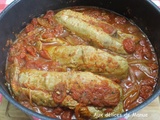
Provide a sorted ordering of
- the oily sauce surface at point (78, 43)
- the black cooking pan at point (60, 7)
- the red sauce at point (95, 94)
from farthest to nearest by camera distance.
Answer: the black cooking pan at point (60, 7), the oily sauce surface at point (78, 43), the red sauce at point (95, 94)

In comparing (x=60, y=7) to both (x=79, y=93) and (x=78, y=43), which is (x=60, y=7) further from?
(x=79, y=93)

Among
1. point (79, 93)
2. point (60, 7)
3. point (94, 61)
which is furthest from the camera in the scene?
point (60, 7)

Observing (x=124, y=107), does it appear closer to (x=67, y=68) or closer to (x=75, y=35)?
(x=67, y=68)

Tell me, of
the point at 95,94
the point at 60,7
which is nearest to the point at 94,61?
the point at 95,94

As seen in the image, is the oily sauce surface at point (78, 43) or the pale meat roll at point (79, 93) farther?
the oily sauce surface at point (78, 43)

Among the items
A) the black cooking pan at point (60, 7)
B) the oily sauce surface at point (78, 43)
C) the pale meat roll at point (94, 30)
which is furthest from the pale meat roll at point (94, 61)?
the black cooking pan at point (60, 7)

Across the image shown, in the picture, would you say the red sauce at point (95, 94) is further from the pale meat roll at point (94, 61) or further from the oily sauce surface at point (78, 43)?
the pale meat roll at point (94, 61)

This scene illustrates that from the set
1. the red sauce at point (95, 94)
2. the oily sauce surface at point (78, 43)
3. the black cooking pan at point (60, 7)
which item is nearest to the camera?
the red sauce at point (95, 94)
